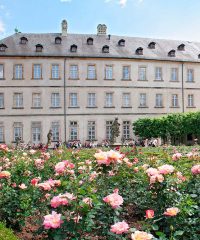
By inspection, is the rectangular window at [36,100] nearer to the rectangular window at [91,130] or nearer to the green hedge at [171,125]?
the rectangular window at [91,130]

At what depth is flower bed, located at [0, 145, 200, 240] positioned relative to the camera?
4055 mm

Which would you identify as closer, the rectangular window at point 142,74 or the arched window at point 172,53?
the rectangular window at point 142,74

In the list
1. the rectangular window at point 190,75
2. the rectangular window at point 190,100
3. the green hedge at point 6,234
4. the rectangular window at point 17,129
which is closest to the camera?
the green hedge at point 6,234

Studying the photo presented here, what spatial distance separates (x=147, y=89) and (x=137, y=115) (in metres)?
2.63

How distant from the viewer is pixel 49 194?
17.7 ft

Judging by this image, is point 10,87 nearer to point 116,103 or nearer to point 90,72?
point 90,72

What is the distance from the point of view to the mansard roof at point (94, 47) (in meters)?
35.6

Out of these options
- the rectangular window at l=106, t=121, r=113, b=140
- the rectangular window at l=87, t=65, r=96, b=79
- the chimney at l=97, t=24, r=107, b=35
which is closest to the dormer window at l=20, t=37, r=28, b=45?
the rectangular window at l=87, t=65, r=96, b=79

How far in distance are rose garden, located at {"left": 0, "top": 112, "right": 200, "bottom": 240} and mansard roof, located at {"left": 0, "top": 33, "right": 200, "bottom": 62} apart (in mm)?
28435

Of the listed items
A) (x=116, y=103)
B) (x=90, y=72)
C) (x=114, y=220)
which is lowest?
(x=114, y=220)

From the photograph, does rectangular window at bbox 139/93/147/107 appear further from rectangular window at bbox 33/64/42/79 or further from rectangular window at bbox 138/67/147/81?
rectangular window at bbox 33/64/42/79

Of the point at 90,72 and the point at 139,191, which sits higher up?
the point at 90,72

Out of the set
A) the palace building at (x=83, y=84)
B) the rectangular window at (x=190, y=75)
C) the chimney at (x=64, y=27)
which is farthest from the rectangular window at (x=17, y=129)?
the rectangular window at (x=190, y=75)

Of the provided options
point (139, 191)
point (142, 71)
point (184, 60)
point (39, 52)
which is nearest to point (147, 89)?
point (142, 71)
